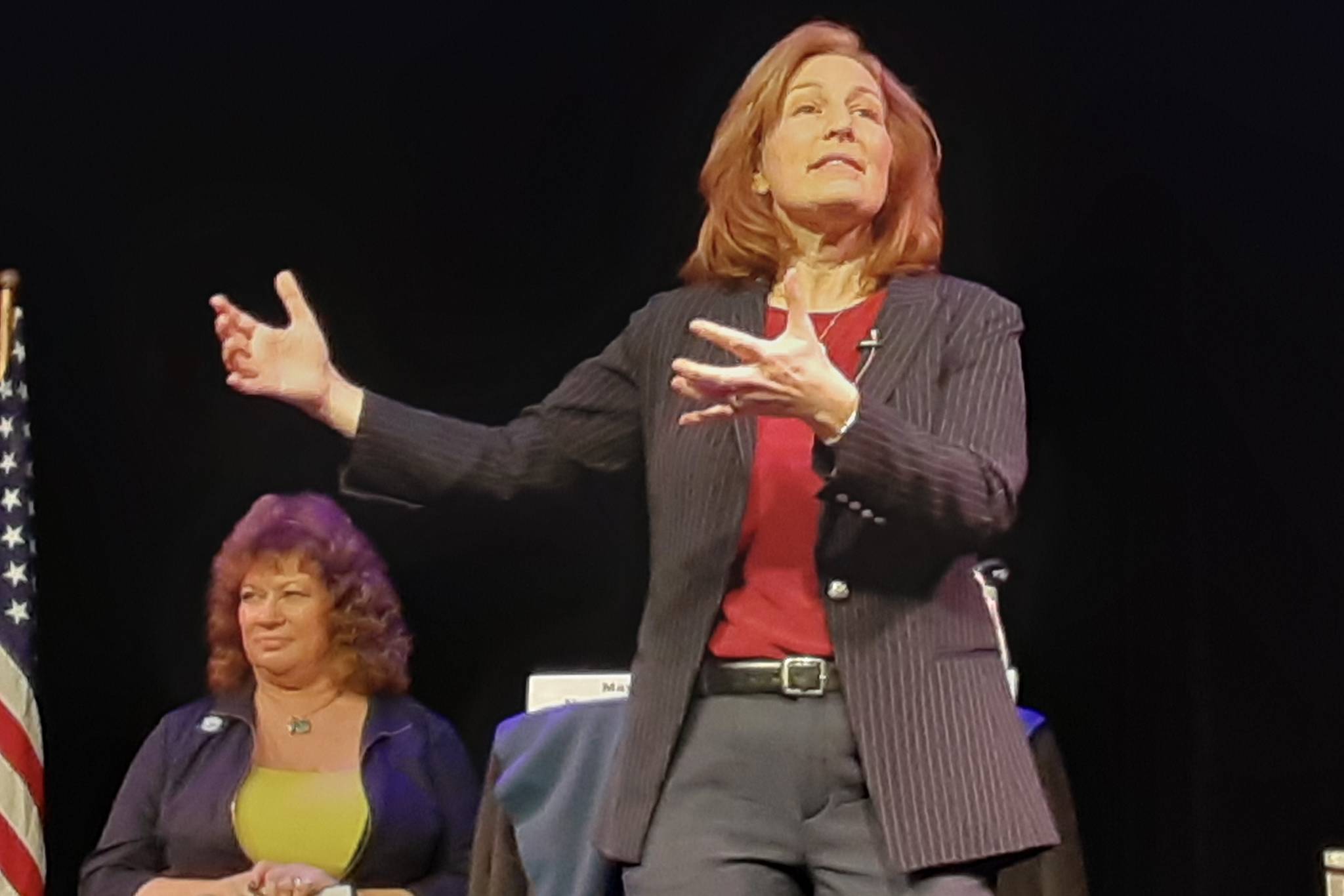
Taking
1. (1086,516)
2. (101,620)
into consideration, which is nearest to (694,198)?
(1086,516)

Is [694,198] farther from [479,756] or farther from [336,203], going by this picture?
[479,756]

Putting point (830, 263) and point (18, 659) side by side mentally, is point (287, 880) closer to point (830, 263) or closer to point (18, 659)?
point (18, 659)

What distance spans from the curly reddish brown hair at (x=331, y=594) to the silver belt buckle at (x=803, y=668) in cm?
177

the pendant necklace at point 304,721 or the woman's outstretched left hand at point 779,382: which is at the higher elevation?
the woman's outstretched left hand at point 779,382

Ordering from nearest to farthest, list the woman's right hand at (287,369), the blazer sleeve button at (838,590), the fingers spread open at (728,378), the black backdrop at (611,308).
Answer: the fingers spread open at (728,378) → the blazer sleeve button at (838,590) → the woman's right hand at (287,369) → the black backdrop at (611,308)

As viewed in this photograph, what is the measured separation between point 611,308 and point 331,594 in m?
0.70

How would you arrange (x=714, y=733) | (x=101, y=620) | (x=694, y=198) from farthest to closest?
(x=101, y=620), (x=694, y=198), (x=714, y=733)

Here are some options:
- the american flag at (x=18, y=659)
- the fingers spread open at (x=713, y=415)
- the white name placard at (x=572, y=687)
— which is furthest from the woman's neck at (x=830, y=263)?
the american flag at (x=18, y=659)

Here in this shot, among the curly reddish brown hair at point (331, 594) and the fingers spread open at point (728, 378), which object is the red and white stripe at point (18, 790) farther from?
the fingers spread open at point (728, 378)

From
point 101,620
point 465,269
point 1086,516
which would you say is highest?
Result: point 465,269

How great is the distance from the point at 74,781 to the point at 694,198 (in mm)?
1530

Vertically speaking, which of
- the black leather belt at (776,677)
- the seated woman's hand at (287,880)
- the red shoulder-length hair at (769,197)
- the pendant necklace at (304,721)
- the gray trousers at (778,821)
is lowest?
the seated woman's hand at (287,880)

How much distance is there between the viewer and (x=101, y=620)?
318 centimetres

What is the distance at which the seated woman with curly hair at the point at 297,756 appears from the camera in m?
2.91
